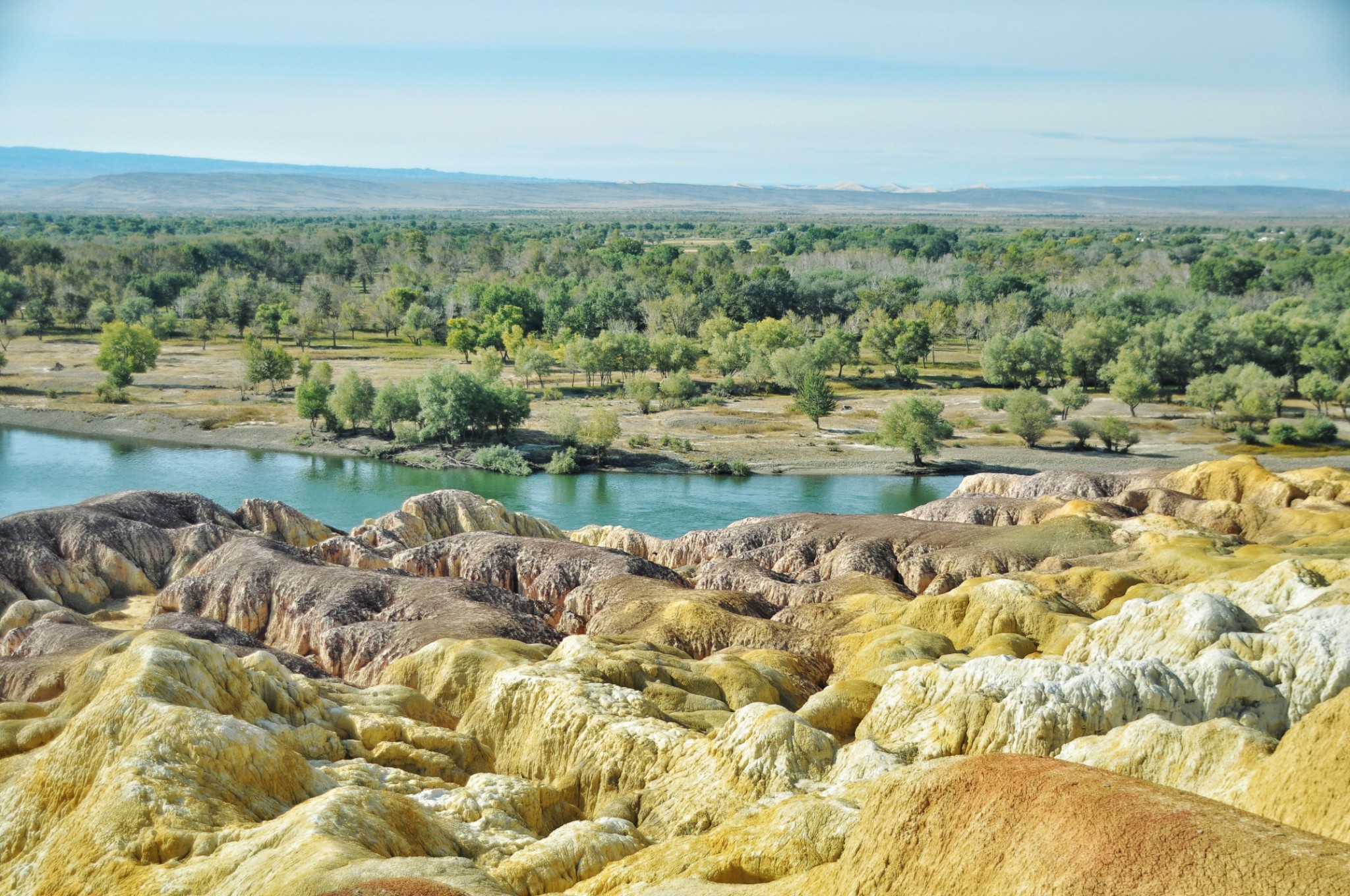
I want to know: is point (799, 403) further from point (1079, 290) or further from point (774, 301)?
point (1079, 290)

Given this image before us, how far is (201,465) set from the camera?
96.2m

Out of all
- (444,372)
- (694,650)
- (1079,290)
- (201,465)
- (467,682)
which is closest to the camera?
(467,682)

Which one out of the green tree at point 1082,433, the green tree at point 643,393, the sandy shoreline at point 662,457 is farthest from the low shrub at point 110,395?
the green tree at point 1082,433

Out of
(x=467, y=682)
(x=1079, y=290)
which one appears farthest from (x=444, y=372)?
(x=1079, y=290)

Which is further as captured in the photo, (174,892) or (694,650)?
(694,650)

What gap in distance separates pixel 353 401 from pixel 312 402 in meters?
4.03

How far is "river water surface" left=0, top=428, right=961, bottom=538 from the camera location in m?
82.1

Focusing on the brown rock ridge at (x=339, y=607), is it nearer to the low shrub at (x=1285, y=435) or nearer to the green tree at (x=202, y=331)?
the low shrub at (x=1285, y=435)

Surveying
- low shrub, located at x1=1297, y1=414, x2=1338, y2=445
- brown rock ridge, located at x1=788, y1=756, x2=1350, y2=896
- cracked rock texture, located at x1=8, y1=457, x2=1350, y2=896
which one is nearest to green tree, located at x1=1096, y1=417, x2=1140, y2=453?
low shrub, located at x1=1297, y1=414, x2=1338, y2=445

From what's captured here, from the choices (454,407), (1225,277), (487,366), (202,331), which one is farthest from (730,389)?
(1225,277)

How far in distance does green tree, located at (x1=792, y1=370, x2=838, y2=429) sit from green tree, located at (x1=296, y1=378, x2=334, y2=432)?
146 ft

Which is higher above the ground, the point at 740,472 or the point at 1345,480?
the point at 1345,480

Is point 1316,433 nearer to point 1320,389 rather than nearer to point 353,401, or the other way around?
point 1320,389

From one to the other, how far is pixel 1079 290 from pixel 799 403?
85.1m
